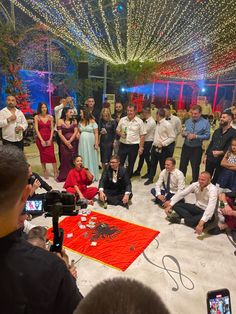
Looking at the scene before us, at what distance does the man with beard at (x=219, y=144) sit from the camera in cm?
427

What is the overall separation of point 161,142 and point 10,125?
279cm

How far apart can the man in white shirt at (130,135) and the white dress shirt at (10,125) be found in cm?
185

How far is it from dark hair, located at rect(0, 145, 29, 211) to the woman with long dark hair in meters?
4.32

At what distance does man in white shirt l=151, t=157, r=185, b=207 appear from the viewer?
417 cm

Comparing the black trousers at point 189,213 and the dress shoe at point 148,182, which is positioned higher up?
the black trousers at point 189,213

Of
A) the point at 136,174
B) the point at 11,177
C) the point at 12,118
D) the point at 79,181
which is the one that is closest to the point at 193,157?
the point at 136,174

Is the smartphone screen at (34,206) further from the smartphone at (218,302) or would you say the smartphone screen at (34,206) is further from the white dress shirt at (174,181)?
the smartphone at (218,302)

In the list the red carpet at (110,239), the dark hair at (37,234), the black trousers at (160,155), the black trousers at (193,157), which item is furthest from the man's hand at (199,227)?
the dark hair at (37,234)

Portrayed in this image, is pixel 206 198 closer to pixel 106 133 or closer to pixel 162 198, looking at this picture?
pixel 162 198

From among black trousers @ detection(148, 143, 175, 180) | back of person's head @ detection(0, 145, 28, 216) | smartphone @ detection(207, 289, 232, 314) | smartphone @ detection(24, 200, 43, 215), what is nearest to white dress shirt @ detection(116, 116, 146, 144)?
black trousers @ detection(148, 143, 175, 180)

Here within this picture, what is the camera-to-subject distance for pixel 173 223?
12.4 feet

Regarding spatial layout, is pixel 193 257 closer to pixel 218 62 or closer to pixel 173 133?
pixel 173 133

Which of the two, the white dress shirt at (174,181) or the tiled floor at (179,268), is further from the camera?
the white dress shirt at (174,181)

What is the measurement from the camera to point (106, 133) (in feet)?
17.8
